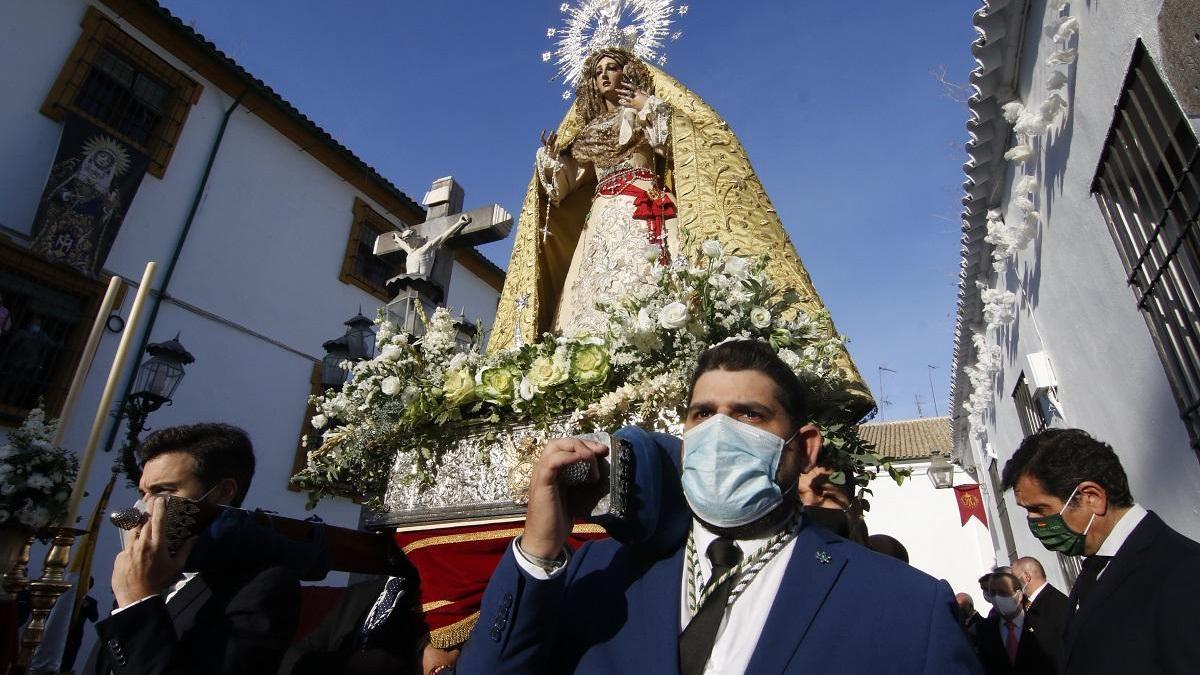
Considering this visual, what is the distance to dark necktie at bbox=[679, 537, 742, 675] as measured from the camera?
4.37 ft

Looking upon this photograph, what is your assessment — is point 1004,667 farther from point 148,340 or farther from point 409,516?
point 148,340

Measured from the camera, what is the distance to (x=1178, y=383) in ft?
13.3

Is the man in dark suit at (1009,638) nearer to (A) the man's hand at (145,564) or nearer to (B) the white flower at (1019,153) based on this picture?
(A) the man's hand at (145,564)

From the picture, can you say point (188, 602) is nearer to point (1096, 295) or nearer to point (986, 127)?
point (1096, 295)

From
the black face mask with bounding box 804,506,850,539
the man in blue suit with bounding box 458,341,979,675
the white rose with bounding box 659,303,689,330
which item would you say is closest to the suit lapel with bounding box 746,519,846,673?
the man in blue suit with bounding box 458,341,979,675

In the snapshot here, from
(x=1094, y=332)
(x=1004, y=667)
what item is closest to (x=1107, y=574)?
(x=1004, y=667)

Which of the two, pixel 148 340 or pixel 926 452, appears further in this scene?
pixel 926 452

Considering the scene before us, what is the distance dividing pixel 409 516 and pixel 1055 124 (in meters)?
5.72

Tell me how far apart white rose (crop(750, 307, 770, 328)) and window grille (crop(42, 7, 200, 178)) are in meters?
10.9

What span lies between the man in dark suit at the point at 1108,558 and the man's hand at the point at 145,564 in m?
2.69

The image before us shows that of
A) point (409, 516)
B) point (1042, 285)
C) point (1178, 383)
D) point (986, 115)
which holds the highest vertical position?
point (986, 115)

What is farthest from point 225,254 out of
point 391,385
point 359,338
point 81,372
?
point 81,372

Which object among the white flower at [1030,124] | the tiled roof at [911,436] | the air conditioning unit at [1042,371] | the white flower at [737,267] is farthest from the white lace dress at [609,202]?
the tiled roof at [911,436]

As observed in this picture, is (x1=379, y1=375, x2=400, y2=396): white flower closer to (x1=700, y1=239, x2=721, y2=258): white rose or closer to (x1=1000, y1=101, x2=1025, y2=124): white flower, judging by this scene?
(x1=700, y1=239, x2=721, y2=258): white rose
